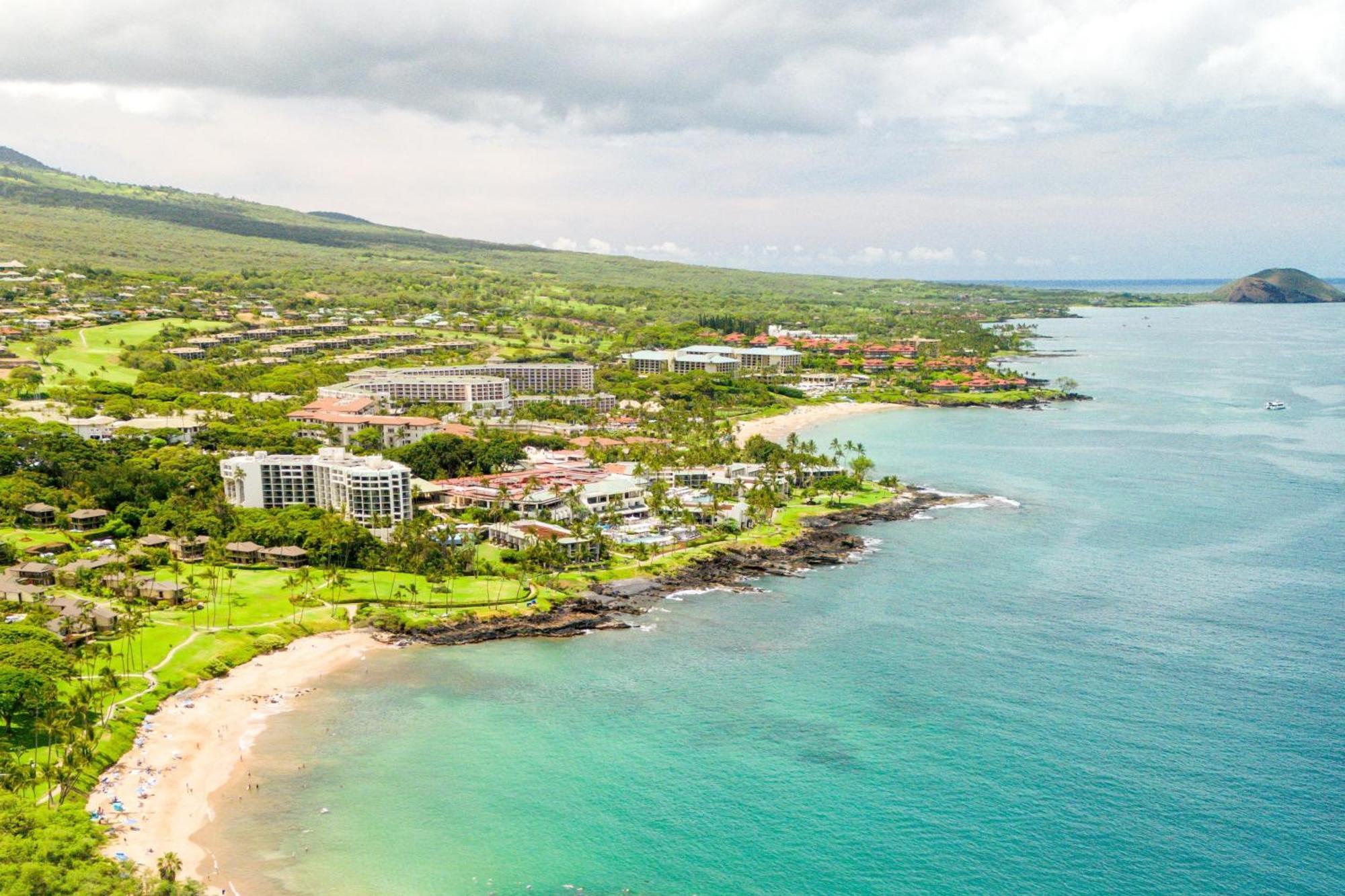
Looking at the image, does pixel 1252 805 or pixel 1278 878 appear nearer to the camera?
pixel 1278 878

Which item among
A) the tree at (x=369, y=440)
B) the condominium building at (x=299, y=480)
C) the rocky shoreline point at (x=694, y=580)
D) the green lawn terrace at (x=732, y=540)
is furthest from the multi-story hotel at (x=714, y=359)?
the condominium building at (x=299, y=480)

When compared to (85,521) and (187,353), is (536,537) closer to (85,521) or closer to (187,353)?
(85,521)

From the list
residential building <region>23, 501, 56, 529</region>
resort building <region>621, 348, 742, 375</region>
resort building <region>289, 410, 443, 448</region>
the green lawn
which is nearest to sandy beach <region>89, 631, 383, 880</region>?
residential building <region>23, 501, 56, 529</region>

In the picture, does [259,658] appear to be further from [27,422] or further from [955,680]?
[27,422]

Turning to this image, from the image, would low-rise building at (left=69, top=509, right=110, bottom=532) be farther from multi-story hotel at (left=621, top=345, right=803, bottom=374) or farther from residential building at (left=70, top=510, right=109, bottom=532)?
multi-story hotel at (left=621, top=345, right=803, bottom=374)

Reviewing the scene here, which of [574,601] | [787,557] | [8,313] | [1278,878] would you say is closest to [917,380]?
[787,557]

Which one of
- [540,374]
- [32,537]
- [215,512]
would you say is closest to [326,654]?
[215,512]
